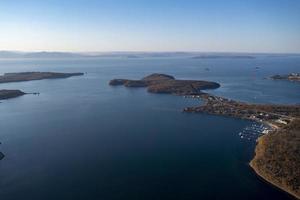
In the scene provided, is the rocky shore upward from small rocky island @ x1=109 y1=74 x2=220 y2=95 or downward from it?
downward

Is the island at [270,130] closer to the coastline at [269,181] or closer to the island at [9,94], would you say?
the coastline at [269,181]

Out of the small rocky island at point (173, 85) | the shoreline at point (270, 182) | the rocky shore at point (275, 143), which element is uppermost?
the small rocky island at point (173, 85)

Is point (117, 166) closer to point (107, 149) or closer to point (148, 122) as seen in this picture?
point (107, 149)

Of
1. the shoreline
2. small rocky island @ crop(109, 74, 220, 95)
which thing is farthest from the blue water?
small rocky island @ crop(109, 74, 220, 95)

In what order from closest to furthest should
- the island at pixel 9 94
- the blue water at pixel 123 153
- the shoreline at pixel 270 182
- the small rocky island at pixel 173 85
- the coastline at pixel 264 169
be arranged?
the shoreline at pixel 270 182 < the coastline at pixel 264 169 < the blue water at pixel 123 153 < the island at pixel 9 94 < the small rocky island at pixel 173 85

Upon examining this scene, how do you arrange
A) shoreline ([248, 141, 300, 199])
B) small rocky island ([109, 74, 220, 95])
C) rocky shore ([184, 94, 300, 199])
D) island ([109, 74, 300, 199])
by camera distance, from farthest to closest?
1. small rocky island ([109, 74, 220, 95])
2. island ([109, 74, 300, 199])
3. rocky shore ([184, 94, 300, 199])
4. shoreline ([248, 141, 300, 199])

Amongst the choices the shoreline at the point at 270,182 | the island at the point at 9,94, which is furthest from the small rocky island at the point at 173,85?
the shoreline at the point at 270,182

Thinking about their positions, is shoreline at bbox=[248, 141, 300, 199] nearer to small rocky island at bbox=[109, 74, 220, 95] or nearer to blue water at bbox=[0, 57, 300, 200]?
blue water at bbox=[0, 57, 300, 200]

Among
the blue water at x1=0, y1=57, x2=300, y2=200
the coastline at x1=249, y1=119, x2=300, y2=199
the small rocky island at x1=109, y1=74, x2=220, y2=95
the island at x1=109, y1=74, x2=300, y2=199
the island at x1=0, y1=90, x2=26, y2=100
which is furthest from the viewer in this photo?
the small rocky island at x1=109, y1=74, x2=220, y2=95

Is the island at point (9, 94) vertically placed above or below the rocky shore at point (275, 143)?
above

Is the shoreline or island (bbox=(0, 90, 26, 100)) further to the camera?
island (bbox=(0, 90, 26, 100))
